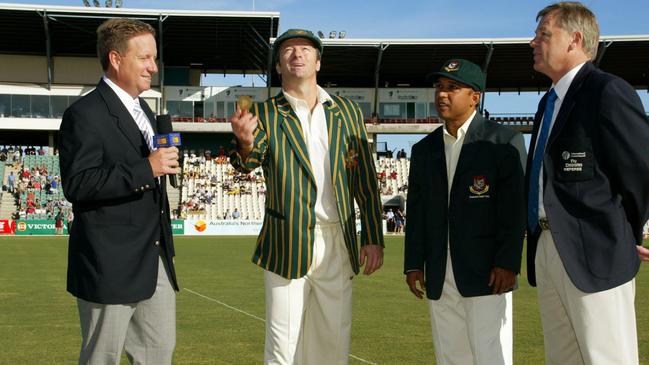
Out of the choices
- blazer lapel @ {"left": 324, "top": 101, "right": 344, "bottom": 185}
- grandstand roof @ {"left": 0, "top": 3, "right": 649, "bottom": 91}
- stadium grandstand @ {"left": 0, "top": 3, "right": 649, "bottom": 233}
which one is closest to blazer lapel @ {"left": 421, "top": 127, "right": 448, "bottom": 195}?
blazer lapel @ {"left": 324, "top": 101, "right": 344, "bottom": 185}

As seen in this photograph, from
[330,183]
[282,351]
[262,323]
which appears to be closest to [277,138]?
[330,183]

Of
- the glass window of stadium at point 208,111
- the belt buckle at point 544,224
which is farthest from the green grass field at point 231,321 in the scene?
the glass window of stadium at point 208,111

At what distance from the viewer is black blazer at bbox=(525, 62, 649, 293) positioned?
4258 millimetres

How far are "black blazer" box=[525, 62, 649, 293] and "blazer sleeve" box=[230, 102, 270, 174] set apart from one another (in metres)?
1.81

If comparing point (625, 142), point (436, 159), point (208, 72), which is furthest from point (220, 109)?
point (625, 142)

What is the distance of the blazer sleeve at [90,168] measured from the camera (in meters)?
4.27

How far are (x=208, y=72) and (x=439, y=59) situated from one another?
2016 centimetres

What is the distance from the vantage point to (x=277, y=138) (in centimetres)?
514

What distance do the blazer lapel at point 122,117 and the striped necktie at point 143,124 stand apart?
84 mm

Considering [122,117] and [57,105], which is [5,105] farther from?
[122,117]

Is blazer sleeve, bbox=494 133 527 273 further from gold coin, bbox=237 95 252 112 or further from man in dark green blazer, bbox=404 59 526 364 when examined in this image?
gold coin, bbox=237 95 252 112

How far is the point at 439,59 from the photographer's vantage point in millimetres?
61219

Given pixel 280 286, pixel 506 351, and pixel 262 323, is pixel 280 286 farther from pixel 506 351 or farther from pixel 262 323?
pixel 262 323

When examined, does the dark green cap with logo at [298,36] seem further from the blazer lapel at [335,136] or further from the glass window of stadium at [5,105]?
the glass window of stadium at [5,105]
